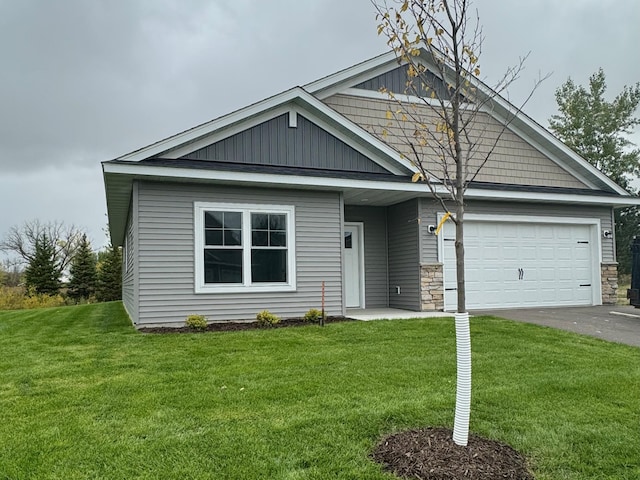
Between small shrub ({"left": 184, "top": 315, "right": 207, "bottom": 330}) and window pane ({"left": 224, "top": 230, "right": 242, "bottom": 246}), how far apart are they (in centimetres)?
156

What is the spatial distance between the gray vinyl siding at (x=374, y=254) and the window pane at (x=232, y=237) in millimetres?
3608

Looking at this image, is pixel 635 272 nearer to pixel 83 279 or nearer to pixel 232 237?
pixel 232 237

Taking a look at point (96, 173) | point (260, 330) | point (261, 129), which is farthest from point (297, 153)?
point (96, 173)

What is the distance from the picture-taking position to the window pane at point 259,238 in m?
9.55

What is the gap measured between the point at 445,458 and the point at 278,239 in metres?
6.99

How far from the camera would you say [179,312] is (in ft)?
29.3

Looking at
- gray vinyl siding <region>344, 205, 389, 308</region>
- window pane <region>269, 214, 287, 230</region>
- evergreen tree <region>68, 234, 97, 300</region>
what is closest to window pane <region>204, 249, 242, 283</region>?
window pane <region>269, 214, 287, 230</region>

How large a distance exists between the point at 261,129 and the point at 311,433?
23.4 ft

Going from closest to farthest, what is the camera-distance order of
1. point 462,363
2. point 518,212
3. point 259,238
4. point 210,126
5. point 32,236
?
point 462,363 < point 210,126 < point 259,238 < point 518,212 < point 32,236

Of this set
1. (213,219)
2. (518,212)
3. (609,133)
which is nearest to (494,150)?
(518,212)

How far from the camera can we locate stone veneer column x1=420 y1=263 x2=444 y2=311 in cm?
1104

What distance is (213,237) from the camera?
9.29 metres

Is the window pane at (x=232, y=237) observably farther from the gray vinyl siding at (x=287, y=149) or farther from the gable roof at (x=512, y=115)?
the gable roof at (x=512, y=115)

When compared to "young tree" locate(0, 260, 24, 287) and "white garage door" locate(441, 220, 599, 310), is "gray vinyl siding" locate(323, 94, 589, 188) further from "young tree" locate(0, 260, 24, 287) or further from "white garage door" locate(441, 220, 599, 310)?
"young tree" locate(0, 260, 24, 287)
